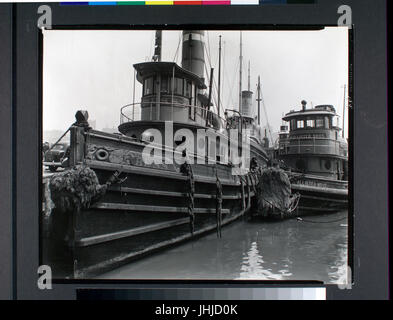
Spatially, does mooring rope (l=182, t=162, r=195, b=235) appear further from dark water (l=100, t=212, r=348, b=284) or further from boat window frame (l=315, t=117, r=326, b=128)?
boat window frame (l=315, t=117, r=326, b=128)

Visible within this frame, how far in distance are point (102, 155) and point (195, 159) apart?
0.80 metres

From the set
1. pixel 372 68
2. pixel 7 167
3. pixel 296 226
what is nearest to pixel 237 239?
pixel 296 226

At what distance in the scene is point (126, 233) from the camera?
2.51 m

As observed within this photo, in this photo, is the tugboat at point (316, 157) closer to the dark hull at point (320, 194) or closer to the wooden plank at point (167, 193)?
the dark hull at point (320, 194)

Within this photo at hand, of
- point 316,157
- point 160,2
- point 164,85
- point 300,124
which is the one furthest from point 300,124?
point 160,2

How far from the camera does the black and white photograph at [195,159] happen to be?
2398mm

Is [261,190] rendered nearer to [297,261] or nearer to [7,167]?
[297,261]

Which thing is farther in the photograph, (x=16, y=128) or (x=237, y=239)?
(x=237, y=239)

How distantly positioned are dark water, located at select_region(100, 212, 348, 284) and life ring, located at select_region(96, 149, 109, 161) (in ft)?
2.93

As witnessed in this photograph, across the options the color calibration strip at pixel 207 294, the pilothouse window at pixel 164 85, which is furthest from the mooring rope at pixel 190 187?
the pilothouse window at pixel 164 85

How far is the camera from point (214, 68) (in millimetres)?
2896

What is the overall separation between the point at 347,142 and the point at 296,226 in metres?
0.79

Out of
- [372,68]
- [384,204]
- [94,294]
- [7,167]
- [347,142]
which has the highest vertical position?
[372,68]

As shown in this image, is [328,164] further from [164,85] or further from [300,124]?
[164,85]
